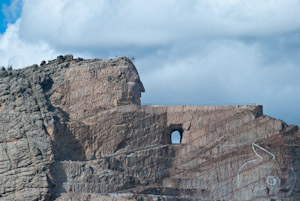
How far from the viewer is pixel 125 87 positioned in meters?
60.5

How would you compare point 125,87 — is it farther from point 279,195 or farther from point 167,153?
point 279,195

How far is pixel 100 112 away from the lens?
60.2 m

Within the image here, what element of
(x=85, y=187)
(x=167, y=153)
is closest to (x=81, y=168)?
(x=85, y=187)

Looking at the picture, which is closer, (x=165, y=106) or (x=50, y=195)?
(x=50, y=195)

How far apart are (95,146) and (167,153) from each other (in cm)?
384

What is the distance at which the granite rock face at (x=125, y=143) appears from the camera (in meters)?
57.3

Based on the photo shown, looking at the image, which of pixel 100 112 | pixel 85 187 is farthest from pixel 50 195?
→ pixel 100 112

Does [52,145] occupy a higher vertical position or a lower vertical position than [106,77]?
lower

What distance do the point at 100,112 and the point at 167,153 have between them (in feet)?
13.7

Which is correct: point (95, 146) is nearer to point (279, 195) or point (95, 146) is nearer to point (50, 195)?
point (50, 195)

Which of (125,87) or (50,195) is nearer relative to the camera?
(50,195)

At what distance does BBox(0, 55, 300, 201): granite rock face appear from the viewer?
188ft

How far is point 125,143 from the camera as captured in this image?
196 feet

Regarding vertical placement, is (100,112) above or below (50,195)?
above
